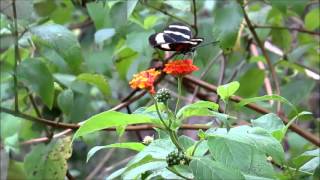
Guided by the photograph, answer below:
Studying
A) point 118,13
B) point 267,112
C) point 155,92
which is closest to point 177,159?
point 155,92

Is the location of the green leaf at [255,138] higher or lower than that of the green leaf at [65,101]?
higher

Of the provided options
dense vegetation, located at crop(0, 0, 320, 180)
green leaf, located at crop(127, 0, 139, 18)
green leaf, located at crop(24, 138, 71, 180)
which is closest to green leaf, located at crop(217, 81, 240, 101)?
dense vegetation, located at crop(0, 0, 320, 180)

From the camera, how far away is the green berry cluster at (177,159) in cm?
77

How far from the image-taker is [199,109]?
81 cm

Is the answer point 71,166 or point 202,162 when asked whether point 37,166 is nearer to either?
point 202,162

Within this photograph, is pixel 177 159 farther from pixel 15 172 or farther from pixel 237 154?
pixel 15 172

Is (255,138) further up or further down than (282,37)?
further up

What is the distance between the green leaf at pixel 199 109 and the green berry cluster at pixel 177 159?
54 mm

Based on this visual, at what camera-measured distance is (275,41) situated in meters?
1.77

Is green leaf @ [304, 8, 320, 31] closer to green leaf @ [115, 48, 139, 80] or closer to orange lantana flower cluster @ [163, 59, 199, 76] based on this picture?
green leaf @ [115, 48, 139, 80]

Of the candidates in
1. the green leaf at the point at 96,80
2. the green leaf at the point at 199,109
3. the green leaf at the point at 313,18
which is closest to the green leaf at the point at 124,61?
the green leaf at the point at 96,80

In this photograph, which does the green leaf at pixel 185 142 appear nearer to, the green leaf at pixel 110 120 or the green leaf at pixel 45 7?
the green leaf at pixel 110 120

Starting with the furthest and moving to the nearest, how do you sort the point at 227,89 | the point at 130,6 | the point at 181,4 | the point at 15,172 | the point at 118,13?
1. the point at 15,172
2. the point at 181,4
3. the point at 118,13
4. the point at 130,6
5. the point at 227,89

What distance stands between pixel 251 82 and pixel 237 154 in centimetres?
103
